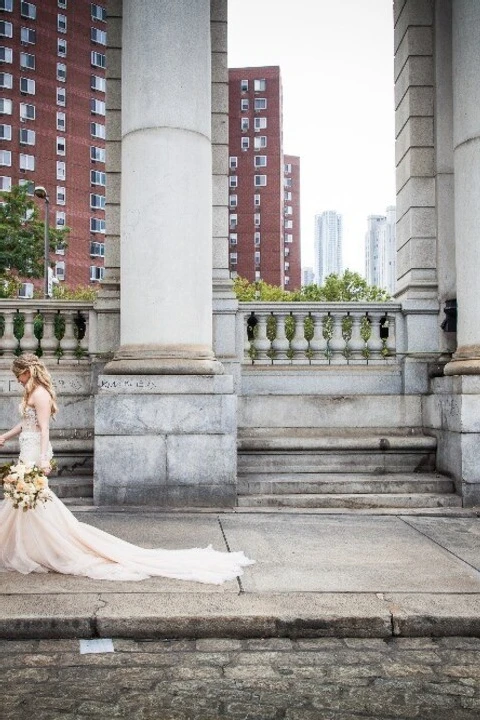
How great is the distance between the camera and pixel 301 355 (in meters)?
11.7

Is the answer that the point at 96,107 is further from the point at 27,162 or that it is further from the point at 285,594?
the point at 285,594

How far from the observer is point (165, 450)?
30.4 feet

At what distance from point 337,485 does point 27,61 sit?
72006 mm

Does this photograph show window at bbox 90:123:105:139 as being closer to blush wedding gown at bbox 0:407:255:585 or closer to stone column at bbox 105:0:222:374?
stone column at bbox 105:0:222:374

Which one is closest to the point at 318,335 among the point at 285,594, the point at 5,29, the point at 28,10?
the point at 285,594

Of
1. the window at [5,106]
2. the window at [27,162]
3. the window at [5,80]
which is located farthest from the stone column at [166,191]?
the window at [5,80]

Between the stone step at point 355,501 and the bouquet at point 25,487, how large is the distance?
3560 millimetres

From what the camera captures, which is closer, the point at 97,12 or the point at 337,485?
the point at 337,485

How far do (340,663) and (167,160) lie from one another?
23.0ft

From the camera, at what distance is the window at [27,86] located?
71.5 metres

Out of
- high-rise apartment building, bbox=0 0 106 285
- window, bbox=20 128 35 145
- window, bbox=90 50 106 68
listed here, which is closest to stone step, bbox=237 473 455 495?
high-rise apartment building, bbox=0 0 106 285

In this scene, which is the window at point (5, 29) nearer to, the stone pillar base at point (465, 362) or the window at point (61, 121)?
the window at point (61, 121)

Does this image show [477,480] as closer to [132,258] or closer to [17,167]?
[132,258]

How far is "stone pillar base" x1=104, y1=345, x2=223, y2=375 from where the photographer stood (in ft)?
31.1
